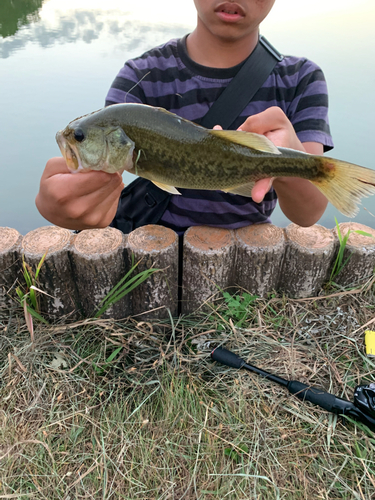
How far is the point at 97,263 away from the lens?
2336 millimetres

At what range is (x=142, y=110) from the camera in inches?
57.8

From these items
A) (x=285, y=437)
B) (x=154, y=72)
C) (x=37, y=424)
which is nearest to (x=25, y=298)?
(x=37, y=424)

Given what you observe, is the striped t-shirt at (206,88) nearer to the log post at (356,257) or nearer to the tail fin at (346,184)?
the tail fin at (346,184)

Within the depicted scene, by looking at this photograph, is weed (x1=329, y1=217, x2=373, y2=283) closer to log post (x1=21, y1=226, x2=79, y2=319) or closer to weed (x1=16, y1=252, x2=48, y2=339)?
log post (x1=21, y1=226, x2=79, y2=319)

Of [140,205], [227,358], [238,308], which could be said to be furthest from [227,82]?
[227,358]

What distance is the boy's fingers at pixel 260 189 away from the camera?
161 centimetres

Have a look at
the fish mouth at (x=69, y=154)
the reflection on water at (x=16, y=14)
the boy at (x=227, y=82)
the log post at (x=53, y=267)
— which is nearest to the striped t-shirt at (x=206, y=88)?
the boy at (x=227, y=82)

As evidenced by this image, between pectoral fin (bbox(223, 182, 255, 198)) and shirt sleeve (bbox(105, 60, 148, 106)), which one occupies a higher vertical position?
shirt sleeve (bbox(105, 60, 148, 106))

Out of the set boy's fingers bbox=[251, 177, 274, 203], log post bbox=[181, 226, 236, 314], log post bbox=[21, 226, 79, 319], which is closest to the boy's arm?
boy's fingers bbox=[251, 177, 274, 203]

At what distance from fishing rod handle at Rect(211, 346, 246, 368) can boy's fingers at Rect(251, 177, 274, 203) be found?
120cm

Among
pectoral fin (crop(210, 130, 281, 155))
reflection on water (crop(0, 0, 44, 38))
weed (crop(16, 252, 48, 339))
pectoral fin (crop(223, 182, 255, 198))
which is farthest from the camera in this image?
reflection on water (crop(0, 0, 44, 38))

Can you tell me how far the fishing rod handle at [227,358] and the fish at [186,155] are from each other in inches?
48.7

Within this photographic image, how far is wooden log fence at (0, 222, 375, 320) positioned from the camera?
2.38 metres

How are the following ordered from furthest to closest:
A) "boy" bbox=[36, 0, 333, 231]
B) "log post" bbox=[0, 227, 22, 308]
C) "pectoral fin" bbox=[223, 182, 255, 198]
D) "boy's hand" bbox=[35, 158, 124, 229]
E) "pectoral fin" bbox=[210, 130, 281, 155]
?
1. "log post" bbox=[0, 227, 22, 308]
2. "boy" bbox=[36, 0, 333, 231]
3. "pectoral fin" bbox=[223, 182, 255, 198]
4. "boy's hand" bbox=[35, 158, 124, 229]
5. "pectoral fin" bbox=[210, 130, 281, 155]
